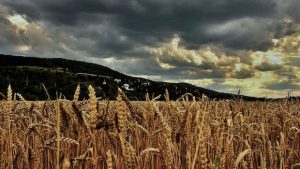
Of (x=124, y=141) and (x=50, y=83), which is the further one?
(x=50, y=83)

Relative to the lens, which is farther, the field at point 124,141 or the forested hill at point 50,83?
the forested hill at point 50,83

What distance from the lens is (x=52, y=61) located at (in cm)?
17150

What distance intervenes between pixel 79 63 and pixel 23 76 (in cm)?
6555

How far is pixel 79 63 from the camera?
7082 inches

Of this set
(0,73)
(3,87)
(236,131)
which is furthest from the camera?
(0,73)

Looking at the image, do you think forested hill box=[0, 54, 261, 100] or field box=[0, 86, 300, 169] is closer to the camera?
field box=[0, 86, 300, 169]

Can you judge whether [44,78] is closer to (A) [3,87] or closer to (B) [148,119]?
(A) [3,87]

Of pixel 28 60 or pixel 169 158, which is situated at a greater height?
pixel 28 60

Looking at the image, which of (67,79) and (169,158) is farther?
(67,79)

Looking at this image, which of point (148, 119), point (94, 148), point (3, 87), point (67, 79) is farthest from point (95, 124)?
point (67, 79)

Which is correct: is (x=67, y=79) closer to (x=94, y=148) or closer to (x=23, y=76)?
(x=23, y=76)

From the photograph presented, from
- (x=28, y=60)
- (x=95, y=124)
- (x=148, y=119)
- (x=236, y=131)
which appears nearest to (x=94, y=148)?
(x=95, y=124)

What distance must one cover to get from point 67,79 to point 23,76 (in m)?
11.2

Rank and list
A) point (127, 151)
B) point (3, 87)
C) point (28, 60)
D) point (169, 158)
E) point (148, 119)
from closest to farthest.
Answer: point (127, 151), point (169, 158), point (148, 119), point (3, 87), point (28, 60)
